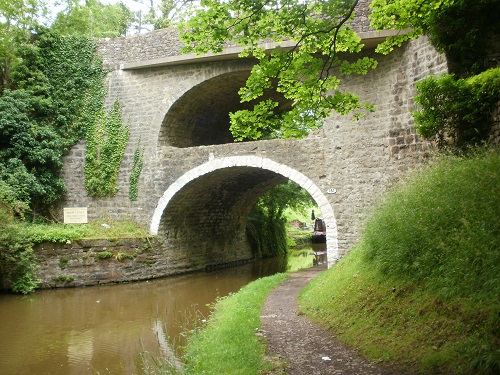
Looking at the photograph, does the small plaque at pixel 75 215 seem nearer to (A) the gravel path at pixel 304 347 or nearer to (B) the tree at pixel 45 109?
(B) the tree at pixel 45 109

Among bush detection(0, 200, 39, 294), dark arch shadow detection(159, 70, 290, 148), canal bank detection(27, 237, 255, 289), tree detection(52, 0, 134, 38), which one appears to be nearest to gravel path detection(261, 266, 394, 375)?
canal bank detection(27, 237, 255, 289)

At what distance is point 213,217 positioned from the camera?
15.0 meters

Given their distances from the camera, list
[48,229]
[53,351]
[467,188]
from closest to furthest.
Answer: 1. [467,188]
2. [53,351]
3. [48,229]

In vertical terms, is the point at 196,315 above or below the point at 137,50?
below

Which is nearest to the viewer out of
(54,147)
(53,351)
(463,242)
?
(463,242)

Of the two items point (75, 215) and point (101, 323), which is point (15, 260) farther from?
point (101, 323)

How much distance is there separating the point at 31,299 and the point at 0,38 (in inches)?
324

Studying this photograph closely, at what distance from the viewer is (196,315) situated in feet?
25.1

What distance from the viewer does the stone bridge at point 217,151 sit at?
10.2m

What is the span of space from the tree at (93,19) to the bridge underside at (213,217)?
6197 millimetres

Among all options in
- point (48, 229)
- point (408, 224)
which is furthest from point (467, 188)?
point (48, 229)

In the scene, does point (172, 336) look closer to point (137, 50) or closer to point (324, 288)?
point (324, 288)

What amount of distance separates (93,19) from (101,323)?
50.8ft

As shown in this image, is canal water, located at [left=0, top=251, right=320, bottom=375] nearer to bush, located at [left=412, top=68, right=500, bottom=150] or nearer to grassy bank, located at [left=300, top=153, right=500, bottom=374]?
grassy bank, located at [left=300, top=153, right=500, bottom=374]
